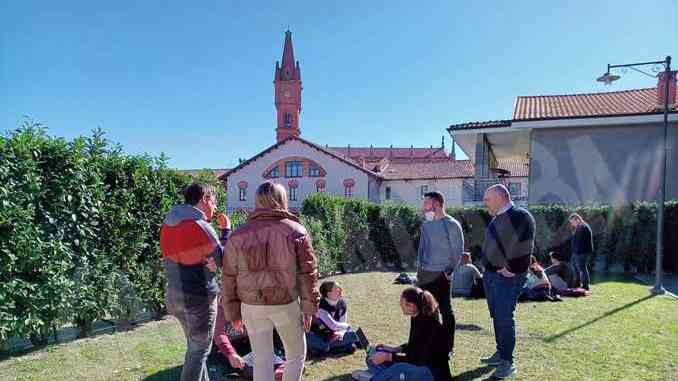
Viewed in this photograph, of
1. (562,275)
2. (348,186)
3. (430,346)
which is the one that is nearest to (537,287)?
(562,275)

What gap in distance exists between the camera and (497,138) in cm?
1944

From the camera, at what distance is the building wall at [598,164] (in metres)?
16.3

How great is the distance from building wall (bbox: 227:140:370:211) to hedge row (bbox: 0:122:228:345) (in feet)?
125

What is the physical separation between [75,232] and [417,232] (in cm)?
1330

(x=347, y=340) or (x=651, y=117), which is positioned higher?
(x=651, y=117)

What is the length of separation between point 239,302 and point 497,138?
18306 mm

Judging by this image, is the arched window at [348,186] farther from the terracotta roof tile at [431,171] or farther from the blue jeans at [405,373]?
the blue jeans at [405,373]

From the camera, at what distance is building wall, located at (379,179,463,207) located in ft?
148

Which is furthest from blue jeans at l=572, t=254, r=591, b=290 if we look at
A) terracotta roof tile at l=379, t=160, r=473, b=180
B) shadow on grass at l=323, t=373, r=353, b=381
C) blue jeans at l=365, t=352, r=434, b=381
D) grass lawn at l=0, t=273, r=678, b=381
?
terracotta roof tile at l=379, t=160, r=473, b=180

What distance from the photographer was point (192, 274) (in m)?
3.35

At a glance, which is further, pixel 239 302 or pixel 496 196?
pixel 496 196

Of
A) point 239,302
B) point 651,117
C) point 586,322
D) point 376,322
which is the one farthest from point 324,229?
point 651,117

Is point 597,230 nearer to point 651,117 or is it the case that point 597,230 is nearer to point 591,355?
point 651,117

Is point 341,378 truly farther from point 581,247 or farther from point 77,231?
point 581,247
